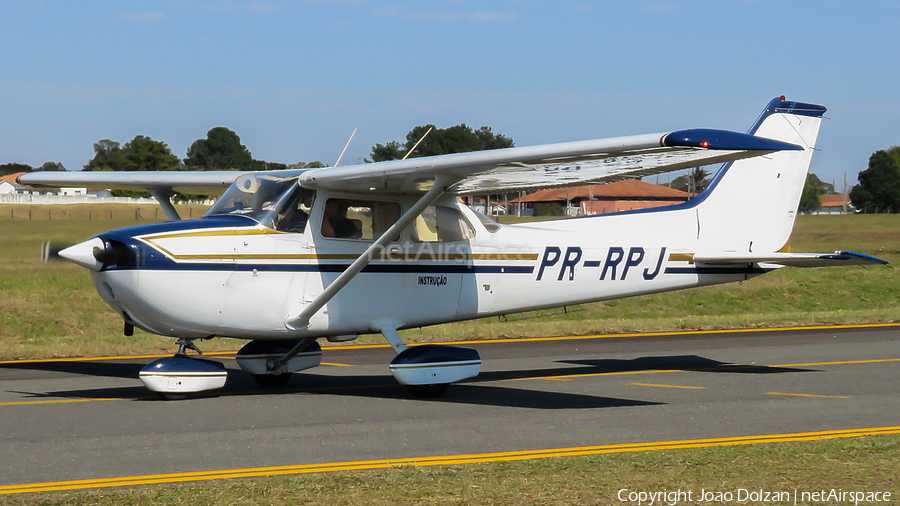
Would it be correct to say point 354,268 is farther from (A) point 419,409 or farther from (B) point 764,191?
(B) point 764,191

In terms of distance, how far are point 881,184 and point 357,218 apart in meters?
105

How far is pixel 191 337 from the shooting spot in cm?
864

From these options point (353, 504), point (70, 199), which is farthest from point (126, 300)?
point (70, 199)

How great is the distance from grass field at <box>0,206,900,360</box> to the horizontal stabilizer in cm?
456

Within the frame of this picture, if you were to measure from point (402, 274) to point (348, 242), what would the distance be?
2.35ft

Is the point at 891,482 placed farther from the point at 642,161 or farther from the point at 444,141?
the point at 444,141

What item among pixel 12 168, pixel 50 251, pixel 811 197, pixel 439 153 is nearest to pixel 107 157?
pixel 12 168

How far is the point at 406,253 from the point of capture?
941cm

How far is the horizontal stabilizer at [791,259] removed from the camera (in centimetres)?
951

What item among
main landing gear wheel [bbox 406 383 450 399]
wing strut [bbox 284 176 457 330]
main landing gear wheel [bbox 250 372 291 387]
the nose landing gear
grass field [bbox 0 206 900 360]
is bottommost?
grass field [bbox 0 206 900 360]

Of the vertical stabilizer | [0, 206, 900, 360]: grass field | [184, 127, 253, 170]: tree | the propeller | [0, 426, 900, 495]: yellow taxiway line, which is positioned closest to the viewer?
[0, 426, 900, 495]: yellow taxiway line

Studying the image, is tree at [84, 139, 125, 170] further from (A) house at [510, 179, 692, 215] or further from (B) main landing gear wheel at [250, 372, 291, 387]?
(B) main landing gear wheel at [250, 372, 291, 387]

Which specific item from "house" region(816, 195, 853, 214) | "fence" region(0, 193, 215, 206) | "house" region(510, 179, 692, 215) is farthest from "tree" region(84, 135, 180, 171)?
"house" region(816, 195, 853, 214)

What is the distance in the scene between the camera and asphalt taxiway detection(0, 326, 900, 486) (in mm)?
6496
